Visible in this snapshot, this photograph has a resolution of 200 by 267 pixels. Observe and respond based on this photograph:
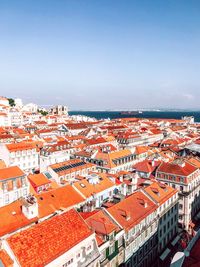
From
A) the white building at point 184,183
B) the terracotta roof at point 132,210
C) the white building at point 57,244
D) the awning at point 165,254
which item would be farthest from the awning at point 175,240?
the white building at point 57,244

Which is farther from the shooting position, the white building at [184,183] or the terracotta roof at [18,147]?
the terracotta roof at [18,147]

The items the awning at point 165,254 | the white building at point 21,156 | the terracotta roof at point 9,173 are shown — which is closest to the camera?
the awning at point 165,254

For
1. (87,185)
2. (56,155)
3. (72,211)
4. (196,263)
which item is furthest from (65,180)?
(196,263)

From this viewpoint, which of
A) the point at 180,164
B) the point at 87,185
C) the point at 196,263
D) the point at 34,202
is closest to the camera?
the point at 196,263

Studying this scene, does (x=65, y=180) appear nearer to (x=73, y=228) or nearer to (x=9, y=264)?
(x=73, y=228)

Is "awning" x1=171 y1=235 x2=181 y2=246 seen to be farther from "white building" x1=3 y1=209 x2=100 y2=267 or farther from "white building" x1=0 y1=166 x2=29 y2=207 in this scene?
"white building" x1=0 y1=166 x2=29 y2=207

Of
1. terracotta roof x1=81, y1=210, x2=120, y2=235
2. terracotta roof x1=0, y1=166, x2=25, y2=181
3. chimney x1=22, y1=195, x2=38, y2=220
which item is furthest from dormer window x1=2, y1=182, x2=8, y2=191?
terracotta roof x1=81, y1=210, x2=120, y2=235

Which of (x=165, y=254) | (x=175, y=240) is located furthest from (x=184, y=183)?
(x=165, y=254)

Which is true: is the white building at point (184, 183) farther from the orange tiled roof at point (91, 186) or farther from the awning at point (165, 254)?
the orange tiled roof at point (91, 186)

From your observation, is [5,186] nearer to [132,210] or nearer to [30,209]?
[30,209]
